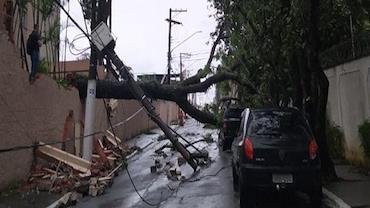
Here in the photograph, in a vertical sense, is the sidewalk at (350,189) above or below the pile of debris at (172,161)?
above

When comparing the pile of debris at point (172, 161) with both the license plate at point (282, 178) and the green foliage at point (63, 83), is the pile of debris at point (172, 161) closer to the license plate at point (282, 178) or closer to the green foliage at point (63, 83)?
the green foliage at point (63, 83)

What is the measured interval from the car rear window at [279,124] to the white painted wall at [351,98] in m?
4.50

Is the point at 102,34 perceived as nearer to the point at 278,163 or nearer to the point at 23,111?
the point at 23,111

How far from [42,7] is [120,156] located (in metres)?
Answer: 6.24

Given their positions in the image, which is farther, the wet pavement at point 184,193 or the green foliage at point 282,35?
the green foliage at point 282,35

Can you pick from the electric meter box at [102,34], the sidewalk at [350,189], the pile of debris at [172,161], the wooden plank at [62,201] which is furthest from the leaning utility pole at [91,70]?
the sidewalk at [350,189]

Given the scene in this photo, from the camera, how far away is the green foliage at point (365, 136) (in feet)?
45.2

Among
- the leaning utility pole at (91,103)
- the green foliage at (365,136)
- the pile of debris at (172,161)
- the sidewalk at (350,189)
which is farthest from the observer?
the leaning utility pole at (91,103)

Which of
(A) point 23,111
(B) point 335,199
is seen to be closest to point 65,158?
(A) point 23,111

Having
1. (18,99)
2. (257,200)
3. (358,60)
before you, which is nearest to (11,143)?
(18,99)

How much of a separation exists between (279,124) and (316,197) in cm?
157

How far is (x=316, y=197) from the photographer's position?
10.3m

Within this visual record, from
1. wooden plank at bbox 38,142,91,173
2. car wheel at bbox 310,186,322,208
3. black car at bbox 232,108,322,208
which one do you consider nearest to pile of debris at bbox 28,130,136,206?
wooden plank at bbox 38,142,91,173

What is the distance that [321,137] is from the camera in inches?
510
